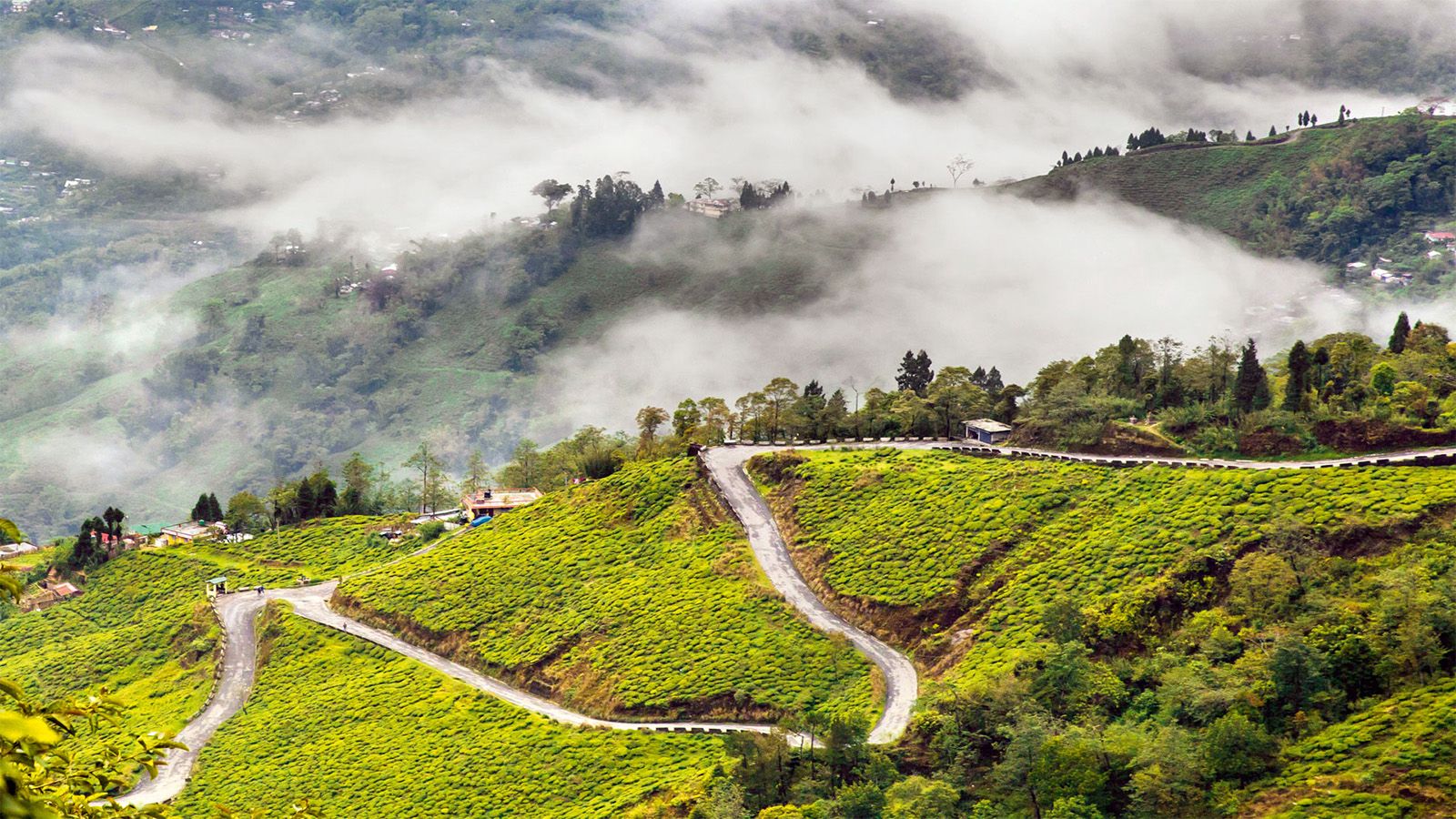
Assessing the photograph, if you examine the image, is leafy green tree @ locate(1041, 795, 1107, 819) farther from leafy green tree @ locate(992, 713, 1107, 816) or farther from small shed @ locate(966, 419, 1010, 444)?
small shed @ locate(966, 419, 1010, 444)

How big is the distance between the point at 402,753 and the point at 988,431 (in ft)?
→ 121

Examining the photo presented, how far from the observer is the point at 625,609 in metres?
77.6

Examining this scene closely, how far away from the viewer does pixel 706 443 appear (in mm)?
96938

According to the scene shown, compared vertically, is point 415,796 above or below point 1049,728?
below

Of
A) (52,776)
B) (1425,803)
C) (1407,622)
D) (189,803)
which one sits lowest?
(189,803)

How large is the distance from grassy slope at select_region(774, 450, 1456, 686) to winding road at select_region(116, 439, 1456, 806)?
4.65ft

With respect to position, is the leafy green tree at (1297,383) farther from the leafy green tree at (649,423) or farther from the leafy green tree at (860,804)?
the leafy green tree at (649,423)

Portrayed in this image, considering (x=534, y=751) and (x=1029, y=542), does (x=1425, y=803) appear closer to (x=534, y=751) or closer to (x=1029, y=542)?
(x=1029, y=542)

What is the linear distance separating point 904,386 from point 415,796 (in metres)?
52.6

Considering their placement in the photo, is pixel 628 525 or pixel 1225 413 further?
pixel 628 525

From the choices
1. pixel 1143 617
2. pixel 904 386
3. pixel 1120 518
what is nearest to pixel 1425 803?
pixel 1143 617

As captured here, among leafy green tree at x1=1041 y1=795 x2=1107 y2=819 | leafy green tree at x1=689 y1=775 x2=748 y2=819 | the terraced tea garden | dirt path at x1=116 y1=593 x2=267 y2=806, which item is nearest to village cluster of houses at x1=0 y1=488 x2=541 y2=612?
the terraced tea garden

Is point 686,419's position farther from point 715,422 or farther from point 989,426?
point 989,426

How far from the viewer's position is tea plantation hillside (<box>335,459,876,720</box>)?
220 feet
